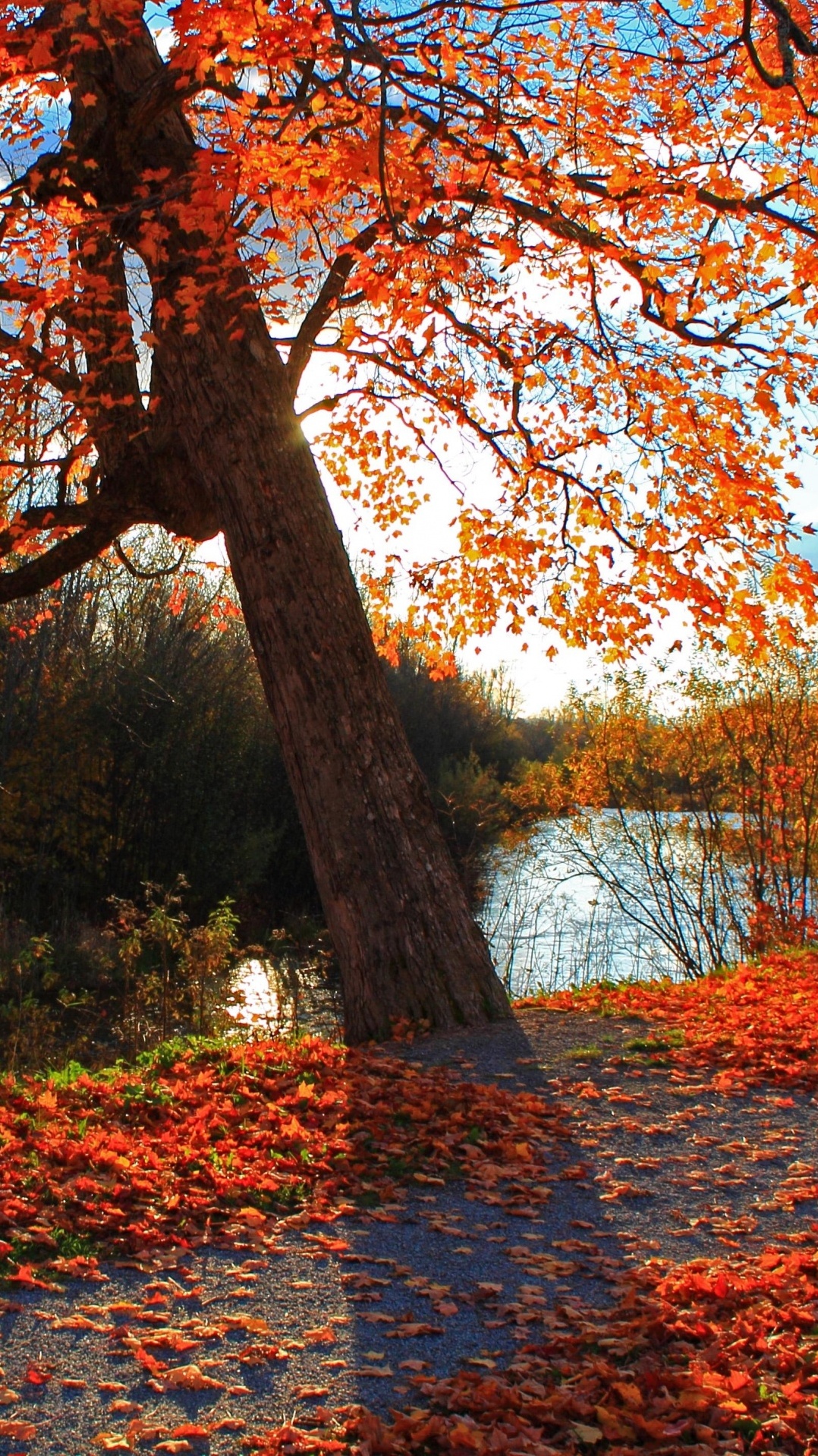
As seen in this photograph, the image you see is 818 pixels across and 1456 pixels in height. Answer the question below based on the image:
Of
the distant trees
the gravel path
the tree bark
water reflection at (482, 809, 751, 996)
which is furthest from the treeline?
the gravel path

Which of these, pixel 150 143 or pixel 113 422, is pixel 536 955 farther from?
pixel 150 143

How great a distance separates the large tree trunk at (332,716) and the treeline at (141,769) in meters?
9.07

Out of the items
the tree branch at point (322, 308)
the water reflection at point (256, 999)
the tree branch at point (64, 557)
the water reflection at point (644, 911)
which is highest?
the tree branch at point (322, 308)

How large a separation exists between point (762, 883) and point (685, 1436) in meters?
11.4

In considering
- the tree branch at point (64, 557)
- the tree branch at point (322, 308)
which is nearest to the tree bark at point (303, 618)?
the tree branch at point (322, 308)

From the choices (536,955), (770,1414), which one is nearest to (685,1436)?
(770,1414)

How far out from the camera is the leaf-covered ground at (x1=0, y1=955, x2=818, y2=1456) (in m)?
3.28

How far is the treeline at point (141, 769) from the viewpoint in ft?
59.2

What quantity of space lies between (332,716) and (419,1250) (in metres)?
3.84

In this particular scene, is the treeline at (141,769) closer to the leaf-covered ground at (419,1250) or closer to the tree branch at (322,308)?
the tree branch at (322,308)

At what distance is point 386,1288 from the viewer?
4.13 m

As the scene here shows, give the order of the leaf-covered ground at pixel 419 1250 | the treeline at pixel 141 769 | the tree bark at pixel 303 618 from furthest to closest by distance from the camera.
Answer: the treeline at pixel 141 769 < the tree bark at pixel 303 618 < the leaf-covered ground at pixel 419 1250

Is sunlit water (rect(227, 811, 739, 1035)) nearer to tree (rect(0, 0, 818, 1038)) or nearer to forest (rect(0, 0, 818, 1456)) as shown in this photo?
forest (rect(0, 0, 818, 1456))

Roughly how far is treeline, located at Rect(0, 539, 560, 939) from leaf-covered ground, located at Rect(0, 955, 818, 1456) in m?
10.4
